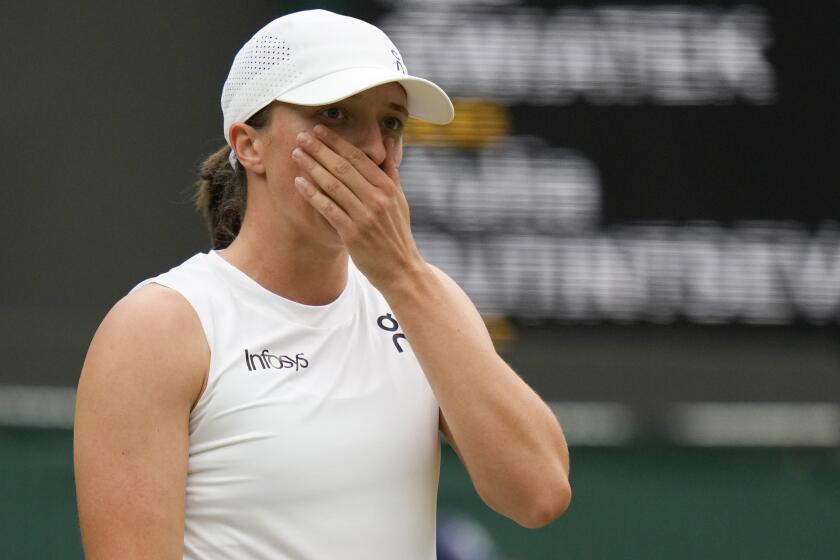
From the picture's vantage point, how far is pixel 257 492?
2.04 m

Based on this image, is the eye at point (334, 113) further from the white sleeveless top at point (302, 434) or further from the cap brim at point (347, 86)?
the white sleeveless top at point (302, 434)

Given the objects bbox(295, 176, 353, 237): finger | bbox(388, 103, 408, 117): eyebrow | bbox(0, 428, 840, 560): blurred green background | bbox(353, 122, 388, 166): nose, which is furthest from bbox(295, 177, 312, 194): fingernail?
bbox(0, 428, 840, 560): blurred green background

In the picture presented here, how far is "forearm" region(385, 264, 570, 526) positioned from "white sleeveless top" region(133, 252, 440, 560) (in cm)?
9

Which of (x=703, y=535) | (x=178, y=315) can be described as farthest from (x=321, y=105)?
(x=703, y=535)

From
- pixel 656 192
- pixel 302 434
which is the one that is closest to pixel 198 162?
pixel 656 192

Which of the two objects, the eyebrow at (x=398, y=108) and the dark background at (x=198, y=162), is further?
the dark background at (x=198, y=162)

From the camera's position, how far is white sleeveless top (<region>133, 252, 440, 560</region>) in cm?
204

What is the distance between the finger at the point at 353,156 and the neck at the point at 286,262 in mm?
166

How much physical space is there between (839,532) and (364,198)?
139 inches

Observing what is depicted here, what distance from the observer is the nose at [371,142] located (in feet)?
7.11

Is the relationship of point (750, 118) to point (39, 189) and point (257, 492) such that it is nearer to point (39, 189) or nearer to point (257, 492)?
point (39, 189)

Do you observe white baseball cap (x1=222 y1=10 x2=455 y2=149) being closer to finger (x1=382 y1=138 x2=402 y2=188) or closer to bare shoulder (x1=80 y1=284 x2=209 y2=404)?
finger (x1=382 y1=138 x2=402 y2=188)

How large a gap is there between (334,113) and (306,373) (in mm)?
396

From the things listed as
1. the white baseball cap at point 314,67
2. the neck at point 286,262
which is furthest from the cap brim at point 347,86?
the neck at point 286,262
